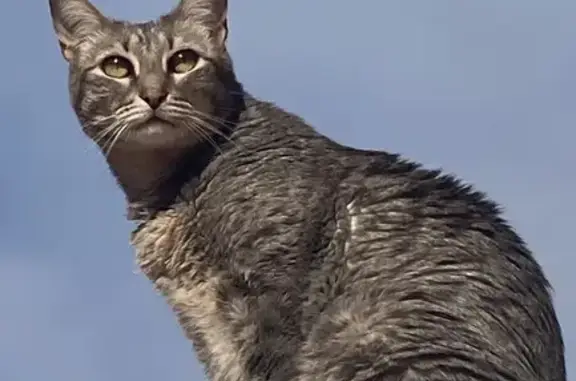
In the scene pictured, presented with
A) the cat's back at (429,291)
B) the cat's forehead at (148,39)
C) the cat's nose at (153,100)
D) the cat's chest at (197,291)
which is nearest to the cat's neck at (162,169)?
the cat's chest at (197,291)

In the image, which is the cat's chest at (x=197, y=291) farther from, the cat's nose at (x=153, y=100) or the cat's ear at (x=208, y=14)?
the cat's ear at (x=208, y=14)

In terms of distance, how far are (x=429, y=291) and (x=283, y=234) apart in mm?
661

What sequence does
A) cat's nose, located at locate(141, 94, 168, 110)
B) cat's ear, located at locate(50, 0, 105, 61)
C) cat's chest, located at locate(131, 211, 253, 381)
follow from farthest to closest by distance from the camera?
cat's ear, located at locate(50, 0, 105, 61), cat's nose, located at locate(141, 94, 168, 110), cat's chest, located at locate(131, 211, 253, 381)

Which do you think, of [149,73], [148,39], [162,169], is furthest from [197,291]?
[148,39]

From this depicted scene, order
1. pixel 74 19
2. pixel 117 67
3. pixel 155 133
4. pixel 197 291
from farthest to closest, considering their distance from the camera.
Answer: pixel 74 19
pixel 117 67
pixel 155 133
pixel 197 291

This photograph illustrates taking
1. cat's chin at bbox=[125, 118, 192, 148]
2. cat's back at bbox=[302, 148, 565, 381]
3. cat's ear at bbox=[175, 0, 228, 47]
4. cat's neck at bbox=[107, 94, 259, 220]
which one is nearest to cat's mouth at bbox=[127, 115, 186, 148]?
cat's chin at bbox=[125, 118, 192, 148]

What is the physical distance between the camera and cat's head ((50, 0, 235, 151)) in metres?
6.49

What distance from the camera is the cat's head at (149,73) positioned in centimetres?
649

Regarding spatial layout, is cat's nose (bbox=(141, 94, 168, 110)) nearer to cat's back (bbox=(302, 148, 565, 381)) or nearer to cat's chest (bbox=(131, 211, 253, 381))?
cat's chest (bbox=(131, 211, 253, 381))

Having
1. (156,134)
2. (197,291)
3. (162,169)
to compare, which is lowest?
(197,291)

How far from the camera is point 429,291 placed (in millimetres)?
5930

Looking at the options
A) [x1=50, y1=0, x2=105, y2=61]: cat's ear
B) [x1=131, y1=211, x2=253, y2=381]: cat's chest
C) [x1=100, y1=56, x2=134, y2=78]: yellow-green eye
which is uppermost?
[x1=50, y1=0, x2=105, y2=61]: cat's ear

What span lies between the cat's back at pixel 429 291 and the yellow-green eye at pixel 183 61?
0.91m

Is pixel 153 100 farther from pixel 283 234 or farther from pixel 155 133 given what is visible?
pixel 283 234
